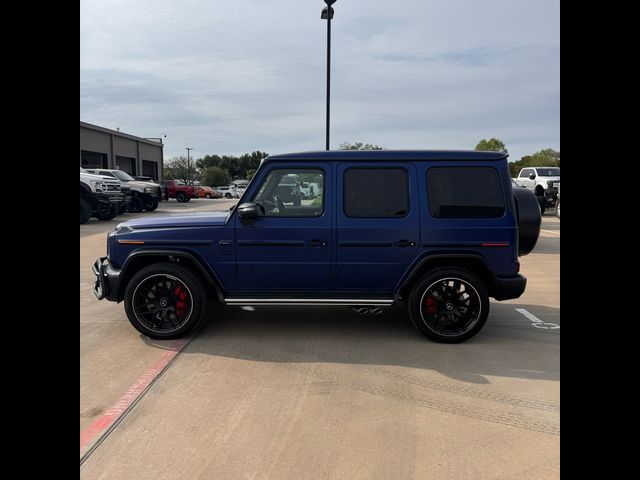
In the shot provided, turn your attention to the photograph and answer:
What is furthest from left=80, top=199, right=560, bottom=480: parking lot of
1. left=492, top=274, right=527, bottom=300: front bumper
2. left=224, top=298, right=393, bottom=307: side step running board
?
left=492, top=274, right=527, bottom=300: front bumper

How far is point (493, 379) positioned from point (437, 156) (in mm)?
2123

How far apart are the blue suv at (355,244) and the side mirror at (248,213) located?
0.01 m

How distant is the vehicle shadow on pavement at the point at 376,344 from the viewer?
14.0 ft

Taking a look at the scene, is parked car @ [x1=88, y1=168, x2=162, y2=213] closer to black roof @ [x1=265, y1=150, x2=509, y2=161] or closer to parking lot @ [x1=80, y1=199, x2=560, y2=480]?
parking lot @ [x1=80, y1=199, x2=560, y2=480]

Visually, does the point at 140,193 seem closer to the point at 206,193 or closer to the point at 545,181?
the point at 545,181

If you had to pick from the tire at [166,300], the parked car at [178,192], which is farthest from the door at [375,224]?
the parked car at [178,192]

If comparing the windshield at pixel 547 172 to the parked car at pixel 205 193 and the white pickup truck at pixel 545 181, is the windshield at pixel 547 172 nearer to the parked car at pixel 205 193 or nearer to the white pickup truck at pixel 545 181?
the white pickup truck at pixel 545 181

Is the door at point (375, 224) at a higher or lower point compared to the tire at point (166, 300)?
higher

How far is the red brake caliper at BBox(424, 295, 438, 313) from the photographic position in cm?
476

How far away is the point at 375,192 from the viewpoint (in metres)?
4.79

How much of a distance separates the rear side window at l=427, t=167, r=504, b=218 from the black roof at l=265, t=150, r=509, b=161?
12 cm

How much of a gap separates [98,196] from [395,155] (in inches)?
614
